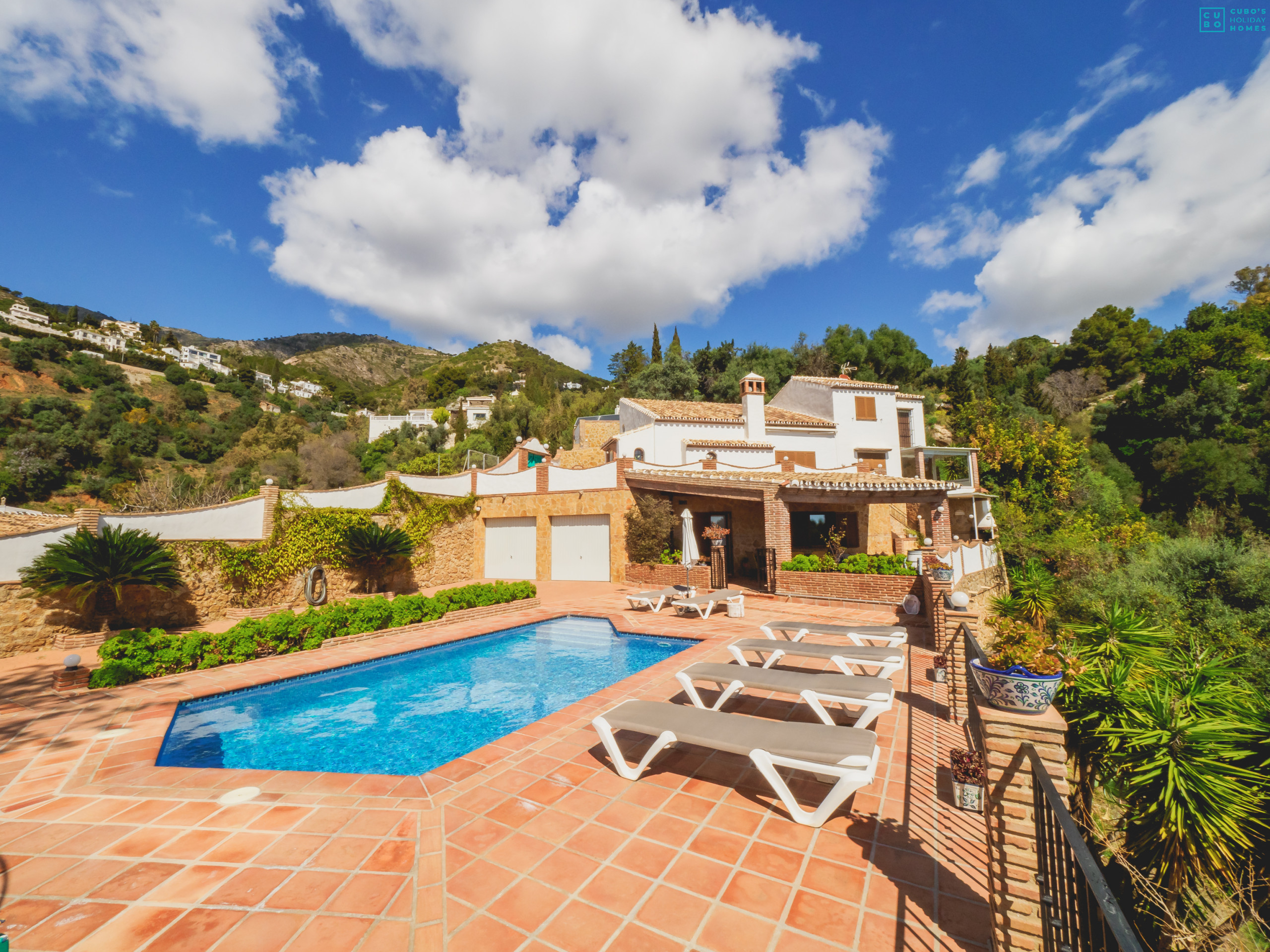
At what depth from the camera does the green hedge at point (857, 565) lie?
12.9 meters

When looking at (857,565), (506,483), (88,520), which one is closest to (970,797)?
(857,565)

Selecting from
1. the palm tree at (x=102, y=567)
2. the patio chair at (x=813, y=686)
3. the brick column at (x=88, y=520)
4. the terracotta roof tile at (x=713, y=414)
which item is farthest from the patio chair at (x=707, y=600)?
the brick column at (x=88, y=520)

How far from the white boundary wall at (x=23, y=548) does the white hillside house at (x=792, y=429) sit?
16455 millimetres

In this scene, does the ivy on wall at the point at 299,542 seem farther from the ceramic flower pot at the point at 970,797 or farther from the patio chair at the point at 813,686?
the ceramic flower pot at the point at 970,797

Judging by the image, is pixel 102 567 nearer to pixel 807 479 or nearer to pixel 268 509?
pixel 268 509

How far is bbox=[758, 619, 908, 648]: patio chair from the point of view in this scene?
7.99 meters

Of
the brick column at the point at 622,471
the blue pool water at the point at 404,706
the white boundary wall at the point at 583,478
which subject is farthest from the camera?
the white boundary wall at the point at 583,478

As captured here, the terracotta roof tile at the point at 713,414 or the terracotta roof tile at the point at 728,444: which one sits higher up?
the terracotta roof tile at the point at 713,414

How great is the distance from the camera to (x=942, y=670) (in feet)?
23.5

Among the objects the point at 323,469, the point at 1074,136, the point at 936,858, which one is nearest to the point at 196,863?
the point at 936,858

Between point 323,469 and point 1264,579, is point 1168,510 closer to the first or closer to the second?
point 1264,579

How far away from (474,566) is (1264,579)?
77.6 ft

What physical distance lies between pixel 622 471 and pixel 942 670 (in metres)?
13.0

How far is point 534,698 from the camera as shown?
8.13m
